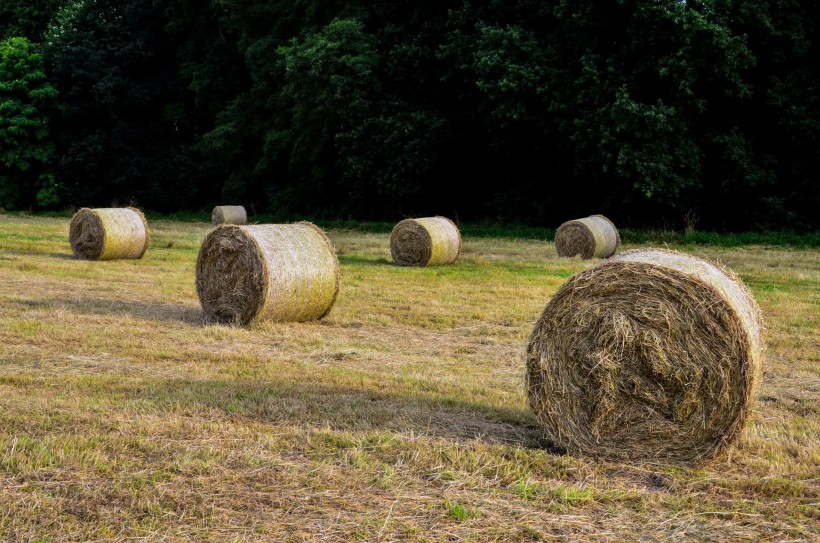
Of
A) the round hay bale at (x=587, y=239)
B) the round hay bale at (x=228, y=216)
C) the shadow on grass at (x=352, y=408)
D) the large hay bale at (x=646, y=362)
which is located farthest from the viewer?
the round hay bale at (x=228, y=216)

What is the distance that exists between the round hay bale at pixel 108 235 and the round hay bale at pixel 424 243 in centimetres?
547

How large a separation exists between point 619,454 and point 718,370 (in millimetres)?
841

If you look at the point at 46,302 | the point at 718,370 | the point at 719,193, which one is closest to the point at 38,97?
the point at 719,193

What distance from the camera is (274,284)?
1096 centimetres

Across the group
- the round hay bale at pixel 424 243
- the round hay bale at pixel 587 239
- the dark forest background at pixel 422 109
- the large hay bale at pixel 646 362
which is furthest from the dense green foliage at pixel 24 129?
the large hay bale at pixel 646 362

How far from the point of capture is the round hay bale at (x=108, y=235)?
1908 cm

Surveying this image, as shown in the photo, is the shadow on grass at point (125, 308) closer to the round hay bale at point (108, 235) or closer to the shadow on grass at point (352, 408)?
the shadow on grass at point (352, 408)

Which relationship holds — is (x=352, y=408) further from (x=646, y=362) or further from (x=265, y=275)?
(x=265, y=275)

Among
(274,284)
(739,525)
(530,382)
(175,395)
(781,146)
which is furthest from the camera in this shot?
(781,146)

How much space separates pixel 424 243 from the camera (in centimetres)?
1919

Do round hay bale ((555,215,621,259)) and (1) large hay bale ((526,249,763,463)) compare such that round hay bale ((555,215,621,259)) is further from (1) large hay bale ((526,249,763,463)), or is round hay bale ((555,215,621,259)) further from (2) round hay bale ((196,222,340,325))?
(1) large hay bale ((526,249,763,463))

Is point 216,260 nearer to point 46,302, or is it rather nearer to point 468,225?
point 46,302

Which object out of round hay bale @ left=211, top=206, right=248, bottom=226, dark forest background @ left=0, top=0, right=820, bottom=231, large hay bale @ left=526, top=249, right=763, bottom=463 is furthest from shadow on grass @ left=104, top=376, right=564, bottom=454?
round hay bale @ left=211, top=206, right=248, bottom=226

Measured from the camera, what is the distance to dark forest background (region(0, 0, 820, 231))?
2633 centimetres
